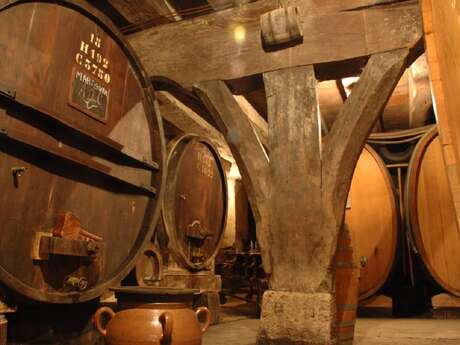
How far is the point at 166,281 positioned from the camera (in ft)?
11.2

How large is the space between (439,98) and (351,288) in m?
1.20

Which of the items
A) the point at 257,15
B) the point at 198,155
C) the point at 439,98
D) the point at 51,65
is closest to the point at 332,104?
the point at 198,155

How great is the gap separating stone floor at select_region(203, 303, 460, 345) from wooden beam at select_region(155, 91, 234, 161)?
1967mm

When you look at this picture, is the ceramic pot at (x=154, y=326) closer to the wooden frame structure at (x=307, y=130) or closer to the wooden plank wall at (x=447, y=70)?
the wooden frame structure at (x=307, y=130)

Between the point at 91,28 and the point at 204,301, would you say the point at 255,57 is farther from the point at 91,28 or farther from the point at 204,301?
the point at 204,301

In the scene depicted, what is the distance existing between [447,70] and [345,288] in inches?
51.1

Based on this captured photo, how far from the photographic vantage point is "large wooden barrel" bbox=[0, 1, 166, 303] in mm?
1808

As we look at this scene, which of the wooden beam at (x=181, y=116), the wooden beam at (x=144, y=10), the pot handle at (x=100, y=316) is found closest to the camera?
the pot handle at (x=100, y=316)

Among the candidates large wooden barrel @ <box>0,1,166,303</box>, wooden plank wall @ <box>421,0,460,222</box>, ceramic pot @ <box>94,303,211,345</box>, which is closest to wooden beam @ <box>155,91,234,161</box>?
large wooden barrel @ <box>0,1,166,303</box>

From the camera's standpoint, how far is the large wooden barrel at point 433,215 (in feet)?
13.5

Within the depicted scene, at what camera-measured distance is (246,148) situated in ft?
8.32

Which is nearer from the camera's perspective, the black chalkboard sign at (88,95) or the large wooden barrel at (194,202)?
the black chalkboard sign at (88,95)

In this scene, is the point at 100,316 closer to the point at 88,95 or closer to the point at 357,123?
the point at 88,95

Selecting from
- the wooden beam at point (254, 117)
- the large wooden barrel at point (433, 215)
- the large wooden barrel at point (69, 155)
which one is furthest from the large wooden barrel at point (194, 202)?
the large wooden barrel at point (433, 215)
